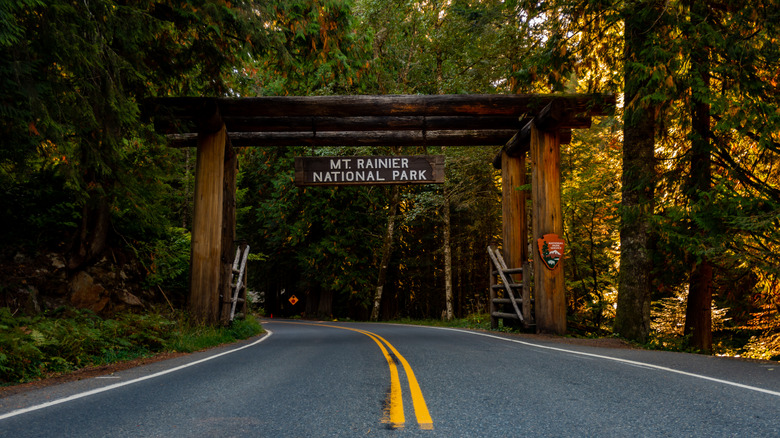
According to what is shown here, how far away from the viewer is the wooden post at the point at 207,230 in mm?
11430

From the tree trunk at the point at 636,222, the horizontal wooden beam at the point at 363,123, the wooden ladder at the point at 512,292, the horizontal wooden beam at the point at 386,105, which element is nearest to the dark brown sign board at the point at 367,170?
the horizontal wooden beam at the point at 363,123

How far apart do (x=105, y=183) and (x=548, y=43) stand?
946 centimetres

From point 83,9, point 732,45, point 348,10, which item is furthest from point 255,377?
point 732,45

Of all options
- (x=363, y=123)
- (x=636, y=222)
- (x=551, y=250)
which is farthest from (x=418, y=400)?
(x=363, y=123)

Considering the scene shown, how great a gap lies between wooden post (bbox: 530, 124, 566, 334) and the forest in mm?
1285

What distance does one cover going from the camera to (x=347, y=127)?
12.9 meters

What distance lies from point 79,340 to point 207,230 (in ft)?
15.7

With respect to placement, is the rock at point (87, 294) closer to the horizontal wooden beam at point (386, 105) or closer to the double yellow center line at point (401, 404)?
the horizontal wooden beam at point (386, 105)

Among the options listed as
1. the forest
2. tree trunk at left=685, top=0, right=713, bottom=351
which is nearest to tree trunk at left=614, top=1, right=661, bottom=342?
the forest

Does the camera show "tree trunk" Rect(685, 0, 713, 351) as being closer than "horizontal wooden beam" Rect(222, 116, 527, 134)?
Yes

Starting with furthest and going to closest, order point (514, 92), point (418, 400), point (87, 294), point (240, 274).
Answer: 1. point (240, 274)
2. point (514, 92)
3. point (87, 294)
4. point (418, 400)

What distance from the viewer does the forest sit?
6641 mm

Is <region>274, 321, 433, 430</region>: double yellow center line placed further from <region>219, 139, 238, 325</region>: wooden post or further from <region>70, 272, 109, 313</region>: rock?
<region>219, 139, 238, 325</region>: wooden post

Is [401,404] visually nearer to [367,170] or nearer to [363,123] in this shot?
[367,170]
